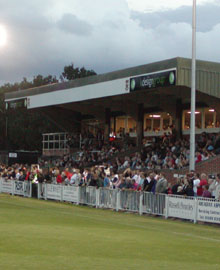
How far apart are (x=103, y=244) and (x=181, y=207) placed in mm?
9043

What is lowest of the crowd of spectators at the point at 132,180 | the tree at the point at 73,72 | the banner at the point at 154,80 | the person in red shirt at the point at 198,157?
the crowd of spectators at the point at 132,180

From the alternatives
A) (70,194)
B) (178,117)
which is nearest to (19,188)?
(70,194)

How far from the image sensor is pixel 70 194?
1183 inches

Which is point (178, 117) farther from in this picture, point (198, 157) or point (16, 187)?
point (16, 187)

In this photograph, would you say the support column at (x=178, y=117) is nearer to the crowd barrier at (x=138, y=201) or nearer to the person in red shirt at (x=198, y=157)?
the person in red shirt at (x=198, y=157)

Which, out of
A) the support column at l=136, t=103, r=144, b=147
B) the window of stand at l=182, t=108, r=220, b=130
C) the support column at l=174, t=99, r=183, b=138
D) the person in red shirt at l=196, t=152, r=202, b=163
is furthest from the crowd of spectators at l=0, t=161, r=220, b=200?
the support column at l=136, t=103, r=144, b=147

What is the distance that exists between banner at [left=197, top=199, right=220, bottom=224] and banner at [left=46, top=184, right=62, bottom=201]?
11.7 metres

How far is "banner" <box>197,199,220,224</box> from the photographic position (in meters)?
20.2

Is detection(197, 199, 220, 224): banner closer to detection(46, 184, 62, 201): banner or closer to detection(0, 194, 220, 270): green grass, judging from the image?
detection(0, 194, 220, 270): green grass

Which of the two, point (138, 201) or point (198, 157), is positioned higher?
point (198, 157)

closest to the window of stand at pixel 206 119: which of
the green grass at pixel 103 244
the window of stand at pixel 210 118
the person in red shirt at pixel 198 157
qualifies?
the window of stand at pixel 210 118

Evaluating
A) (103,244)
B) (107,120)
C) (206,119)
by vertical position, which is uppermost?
(107,120)

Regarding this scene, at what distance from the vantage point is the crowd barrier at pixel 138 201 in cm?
2088

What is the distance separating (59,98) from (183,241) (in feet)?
99.2
